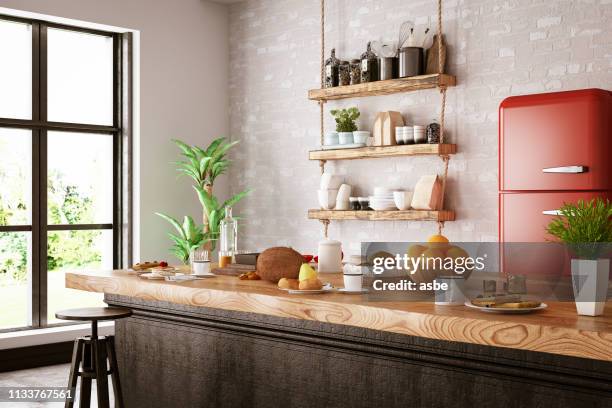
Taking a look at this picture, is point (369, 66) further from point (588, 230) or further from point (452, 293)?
point (588, 230)

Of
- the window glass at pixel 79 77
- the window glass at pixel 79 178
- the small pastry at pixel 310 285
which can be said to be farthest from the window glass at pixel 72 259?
the small pastry at pixel 310 285

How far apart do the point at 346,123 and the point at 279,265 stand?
3.42 m

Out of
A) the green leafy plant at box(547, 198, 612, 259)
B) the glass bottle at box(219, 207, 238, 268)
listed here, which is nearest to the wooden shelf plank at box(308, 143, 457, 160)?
the glass bottle at box(219, 207, 238, 268)

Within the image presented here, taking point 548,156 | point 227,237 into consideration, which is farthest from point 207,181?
point 548,156

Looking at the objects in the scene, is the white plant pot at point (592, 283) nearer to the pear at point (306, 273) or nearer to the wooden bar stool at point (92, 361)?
the pear at point (306, 273)

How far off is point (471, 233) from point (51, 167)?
11.5ft

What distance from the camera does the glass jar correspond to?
6.48 m

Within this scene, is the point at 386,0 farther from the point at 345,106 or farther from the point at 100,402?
the point at 100,402

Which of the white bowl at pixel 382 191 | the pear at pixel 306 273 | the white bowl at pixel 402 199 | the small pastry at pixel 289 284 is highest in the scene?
the white bowl at pixel 382 191

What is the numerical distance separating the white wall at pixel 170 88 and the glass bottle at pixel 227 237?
3183mm

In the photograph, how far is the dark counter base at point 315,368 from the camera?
2.49m

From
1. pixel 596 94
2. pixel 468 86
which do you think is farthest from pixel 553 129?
pixel 468 86

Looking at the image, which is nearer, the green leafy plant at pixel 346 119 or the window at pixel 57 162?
the window at pixel 57 162

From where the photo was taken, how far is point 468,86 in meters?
6.02
